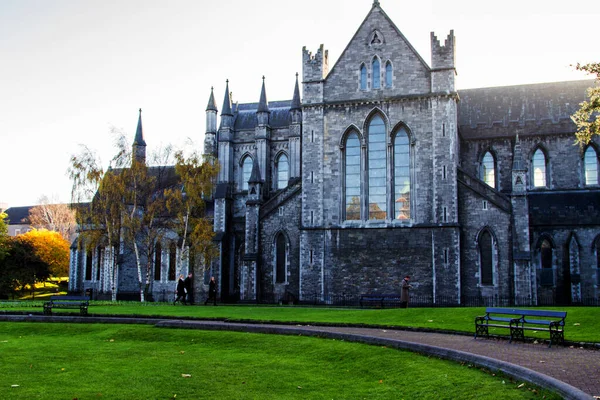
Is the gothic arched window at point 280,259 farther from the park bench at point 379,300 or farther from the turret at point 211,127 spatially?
the turret at point 211,127

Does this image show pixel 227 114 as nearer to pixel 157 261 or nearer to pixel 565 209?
pixel 157 261

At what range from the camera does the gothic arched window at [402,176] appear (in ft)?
127

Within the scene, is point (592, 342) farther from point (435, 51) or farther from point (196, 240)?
point (196, 240)

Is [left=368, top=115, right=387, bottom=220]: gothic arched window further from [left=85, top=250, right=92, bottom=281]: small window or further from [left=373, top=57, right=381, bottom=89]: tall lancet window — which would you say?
[left=85, top=250, right=92, bottom=281]: small window

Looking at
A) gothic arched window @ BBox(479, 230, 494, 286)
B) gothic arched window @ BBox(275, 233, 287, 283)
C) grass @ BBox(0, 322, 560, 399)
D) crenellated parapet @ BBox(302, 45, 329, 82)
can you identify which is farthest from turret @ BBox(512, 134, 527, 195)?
grass @ BBox(0, 322, 560, 399)

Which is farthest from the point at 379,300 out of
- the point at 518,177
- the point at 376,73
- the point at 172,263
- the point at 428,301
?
the point at 172,263

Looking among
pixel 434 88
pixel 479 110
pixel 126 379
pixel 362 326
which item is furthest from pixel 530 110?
pixel 126 379

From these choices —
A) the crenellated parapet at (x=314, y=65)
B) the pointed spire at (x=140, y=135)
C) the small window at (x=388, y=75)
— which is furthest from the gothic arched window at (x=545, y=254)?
the pointed spire at (x=140, y=135)

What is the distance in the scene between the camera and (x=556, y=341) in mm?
16656

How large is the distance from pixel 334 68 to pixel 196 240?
15.4 metres

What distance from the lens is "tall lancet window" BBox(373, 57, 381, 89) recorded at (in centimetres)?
3986

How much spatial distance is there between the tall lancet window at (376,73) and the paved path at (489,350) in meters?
22.1

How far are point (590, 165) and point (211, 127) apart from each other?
104ft

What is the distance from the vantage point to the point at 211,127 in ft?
183
